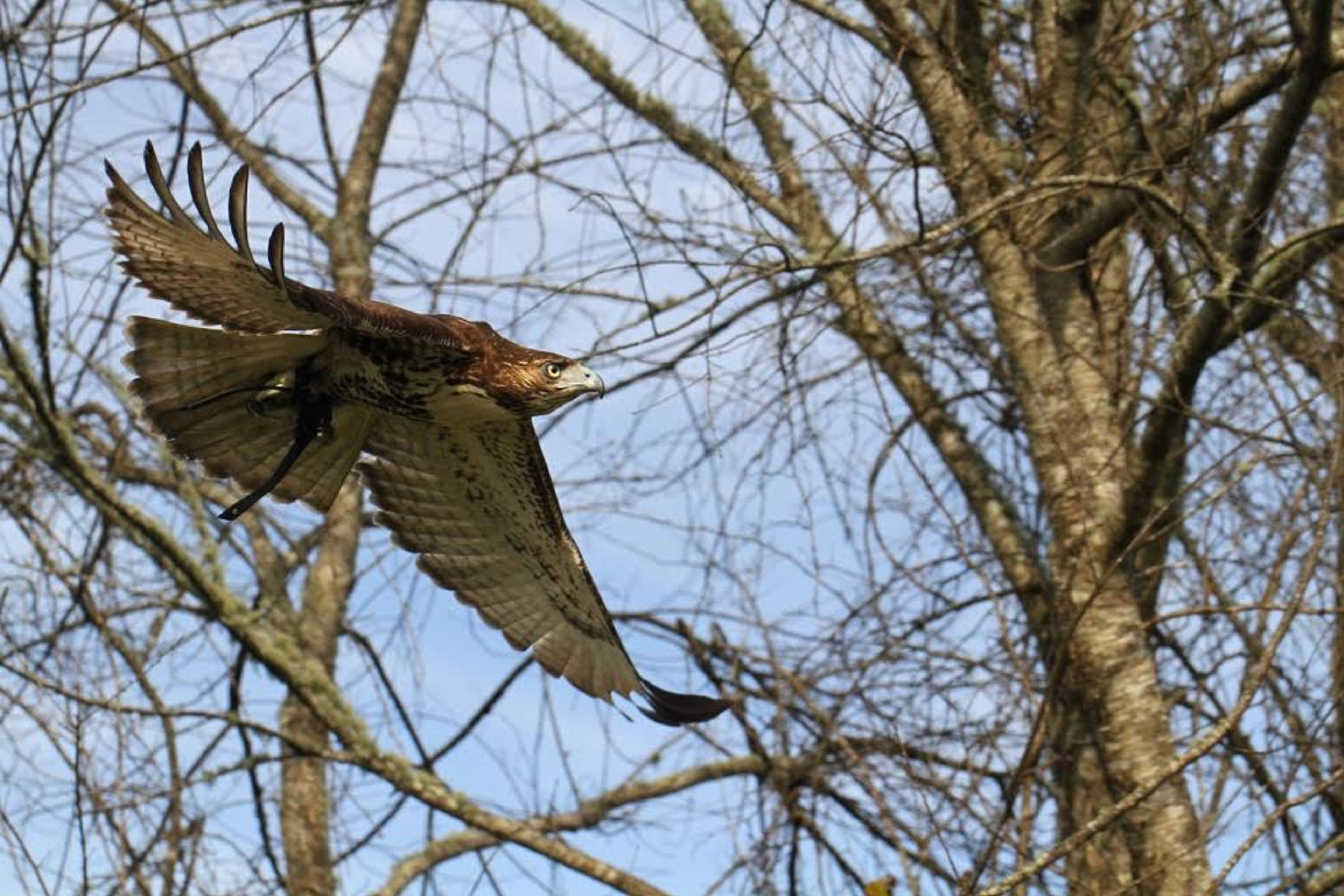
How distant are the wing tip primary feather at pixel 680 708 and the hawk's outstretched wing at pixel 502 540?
76 millimetres

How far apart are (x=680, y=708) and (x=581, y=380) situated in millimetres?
1210

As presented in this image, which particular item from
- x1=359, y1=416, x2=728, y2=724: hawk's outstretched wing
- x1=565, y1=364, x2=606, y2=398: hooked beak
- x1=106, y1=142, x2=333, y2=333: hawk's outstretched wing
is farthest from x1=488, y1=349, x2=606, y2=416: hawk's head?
x1=359, y1=416, x2=728, y2=724: hawk's outstretched wing

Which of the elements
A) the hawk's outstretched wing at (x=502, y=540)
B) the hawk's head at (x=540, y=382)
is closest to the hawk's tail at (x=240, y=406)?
the hawk's outstretched wing at (x=502, y=540)

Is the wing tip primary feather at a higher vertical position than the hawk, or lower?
lower

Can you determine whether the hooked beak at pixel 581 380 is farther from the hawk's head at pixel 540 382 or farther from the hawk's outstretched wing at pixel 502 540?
the hawk's outstretched wing at pixel 502 540

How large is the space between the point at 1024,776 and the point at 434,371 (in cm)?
197

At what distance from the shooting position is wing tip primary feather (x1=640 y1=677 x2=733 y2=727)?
5477 mm

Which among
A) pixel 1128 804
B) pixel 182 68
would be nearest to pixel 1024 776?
pixel 1128 804

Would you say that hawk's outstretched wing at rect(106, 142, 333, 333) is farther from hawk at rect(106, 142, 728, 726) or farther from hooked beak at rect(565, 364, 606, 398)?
hooked beak at rect(565, 364, 606, 398)

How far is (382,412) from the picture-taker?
5.47 m

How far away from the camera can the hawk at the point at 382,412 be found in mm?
4578

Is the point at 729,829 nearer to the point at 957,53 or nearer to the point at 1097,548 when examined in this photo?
the point at 1097,548

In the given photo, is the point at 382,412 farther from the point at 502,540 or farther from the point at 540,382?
the point at 502,540

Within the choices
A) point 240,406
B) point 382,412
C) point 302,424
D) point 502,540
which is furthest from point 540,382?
point 502,540
